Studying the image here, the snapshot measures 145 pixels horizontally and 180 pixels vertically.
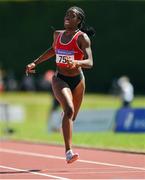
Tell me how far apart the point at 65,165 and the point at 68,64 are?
1852mm

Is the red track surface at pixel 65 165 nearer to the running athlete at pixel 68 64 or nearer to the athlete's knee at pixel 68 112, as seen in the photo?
the running athlete at pixel 68 64

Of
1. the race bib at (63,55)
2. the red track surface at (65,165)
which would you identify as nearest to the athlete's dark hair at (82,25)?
the race bib at (63,55)

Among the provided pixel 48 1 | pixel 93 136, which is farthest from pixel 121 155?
pixel 48 1

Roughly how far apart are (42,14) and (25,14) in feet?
4.34

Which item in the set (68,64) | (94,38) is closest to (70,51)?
(68,64)

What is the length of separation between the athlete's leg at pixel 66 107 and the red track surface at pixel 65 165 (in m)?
0.49

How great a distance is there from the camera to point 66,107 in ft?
39.9

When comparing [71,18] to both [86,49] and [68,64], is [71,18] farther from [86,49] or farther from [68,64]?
[68,64]

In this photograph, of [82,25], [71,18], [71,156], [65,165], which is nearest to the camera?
[71,156]

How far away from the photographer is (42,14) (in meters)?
58.4

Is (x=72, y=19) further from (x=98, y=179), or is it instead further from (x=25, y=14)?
(x=25, y=14)

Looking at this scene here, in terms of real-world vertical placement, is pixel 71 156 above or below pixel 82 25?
below

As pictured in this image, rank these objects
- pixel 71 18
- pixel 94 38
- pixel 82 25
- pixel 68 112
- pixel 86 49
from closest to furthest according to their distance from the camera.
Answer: pixel 68 112 → pixel 86 49 → pixel 71 18 → pixel 82 25 → pixel 94 38

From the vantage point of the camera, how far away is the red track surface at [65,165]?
11.4m
